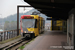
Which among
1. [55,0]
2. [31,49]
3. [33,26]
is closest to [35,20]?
[33,26]

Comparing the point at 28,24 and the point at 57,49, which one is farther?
the point at 28,24

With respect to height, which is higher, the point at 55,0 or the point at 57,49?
the point at 55,0

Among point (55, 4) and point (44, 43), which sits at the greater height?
point (55, 4)

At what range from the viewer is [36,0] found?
367 inches

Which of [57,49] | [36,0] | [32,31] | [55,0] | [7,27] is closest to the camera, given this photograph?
[55,0]

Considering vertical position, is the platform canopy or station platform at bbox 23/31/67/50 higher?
the platform canopy

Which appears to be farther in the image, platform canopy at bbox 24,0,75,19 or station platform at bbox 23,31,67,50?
station platform at bbox 23,31,67,50

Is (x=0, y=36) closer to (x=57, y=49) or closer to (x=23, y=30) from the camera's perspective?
(x=23, y=30)

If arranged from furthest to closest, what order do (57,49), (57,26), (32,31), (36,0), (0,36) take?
1. (57,26)
2. (32,31)
3. (0,36)
4. (57,49)
5. (36,0)

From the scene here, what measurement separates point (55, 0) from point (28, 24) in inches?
432

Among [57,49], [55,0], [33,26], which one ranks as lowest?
[57,49]

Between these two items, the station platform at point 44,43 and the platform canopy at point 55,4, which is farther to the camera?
the station platform at point 44,43

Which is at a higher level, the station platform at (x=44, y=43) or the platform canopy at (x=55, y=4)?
the platform canopy at (x=55, y=4)

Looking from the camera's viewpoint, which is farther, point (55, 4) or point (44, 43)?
point (44, 43)
